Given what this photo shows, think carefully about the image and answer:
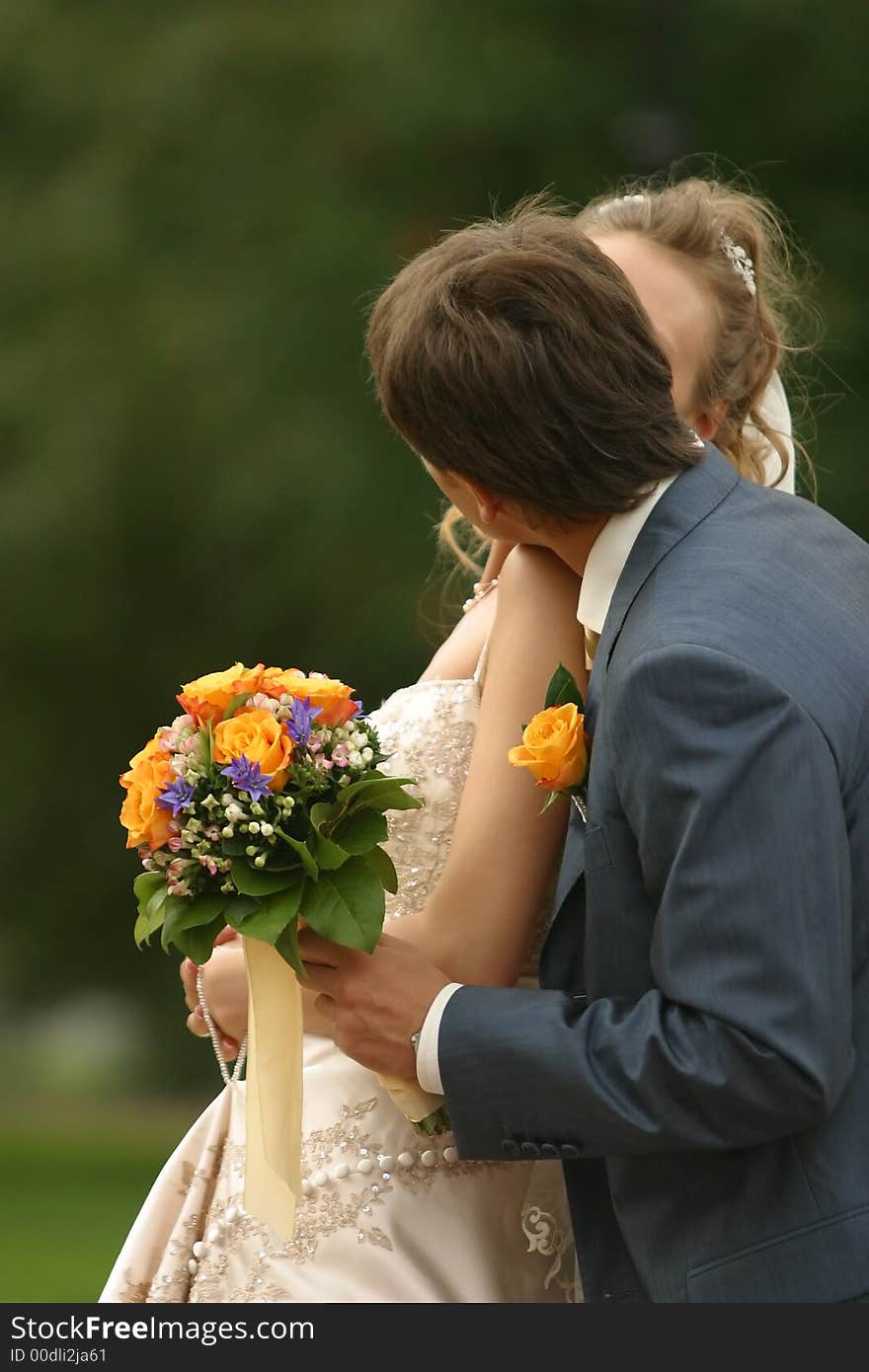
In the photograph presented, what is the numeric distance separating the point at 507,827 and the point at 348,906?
321 mm

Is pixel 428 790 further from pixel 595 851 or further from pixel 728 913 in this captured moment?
pixel 728 913

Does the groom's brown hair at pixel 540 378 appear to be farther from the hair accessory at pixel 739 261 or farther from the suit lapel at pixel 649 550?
the hair accessory at pixel 739 261

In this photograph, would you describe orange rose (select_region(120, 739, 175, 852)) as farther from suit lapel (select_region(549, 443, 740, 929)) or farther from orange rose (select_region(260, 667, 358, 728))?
suit lapel (select_region(549, 443, 740, 929))

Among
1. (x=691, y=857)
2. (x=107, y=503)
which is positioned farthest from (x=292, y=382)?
(x=691, y=857)

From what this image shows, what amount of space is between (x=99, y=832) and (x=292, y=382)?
7.31 feet

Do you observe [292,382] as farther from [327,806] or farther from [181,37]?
[327,806]

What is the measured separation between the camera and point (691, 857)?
187 cm

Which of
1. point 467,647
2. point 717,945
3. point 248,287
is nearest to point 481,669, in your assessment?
point 467,647

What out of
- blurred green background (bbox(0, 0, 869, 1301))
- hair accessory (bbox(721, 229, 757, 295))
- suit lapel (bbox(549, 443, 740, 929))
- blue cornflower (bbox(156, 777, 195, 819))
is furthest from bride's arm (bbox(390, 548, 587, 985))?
blurred green background (bbox(0, 0, 869, 1301))

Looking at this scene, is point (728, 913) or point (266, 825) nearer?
point (728, 913)

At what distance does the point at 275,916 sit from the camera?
6.95 feet

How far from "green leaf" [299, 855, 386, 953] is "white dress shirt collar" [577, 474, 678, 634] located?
1.45 feet

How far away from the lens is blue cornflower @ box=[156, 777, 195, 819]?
6.95 feet

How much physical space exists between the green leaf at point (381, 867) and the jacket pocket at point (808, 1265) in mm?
629
